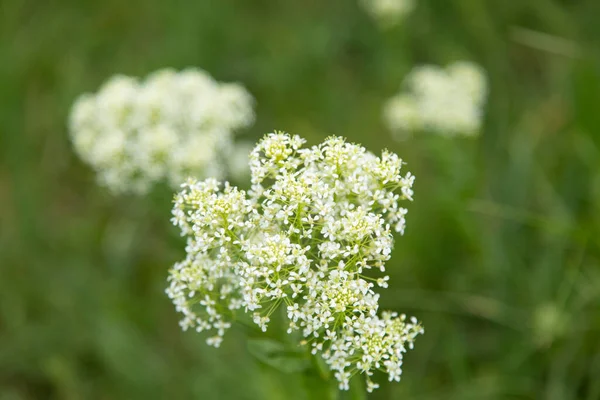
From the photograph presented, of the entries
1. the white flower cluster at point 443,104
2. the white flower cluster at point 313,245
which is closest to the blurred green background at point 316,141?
the white flower cluster at point 443,104

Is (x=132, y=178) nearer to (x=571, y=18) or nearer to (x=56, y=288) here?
(x=56, y=288)

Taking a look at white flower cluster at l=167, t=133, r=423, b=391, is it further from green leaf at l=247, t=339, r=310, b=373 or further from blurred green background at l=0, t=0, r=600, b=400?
blurred green background at l=0, t=0, r=600, b=400

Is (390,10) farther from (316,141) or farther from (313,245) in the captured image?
(313,245)

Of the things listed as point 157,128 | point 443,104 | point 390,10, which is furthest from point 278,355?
point 390,10

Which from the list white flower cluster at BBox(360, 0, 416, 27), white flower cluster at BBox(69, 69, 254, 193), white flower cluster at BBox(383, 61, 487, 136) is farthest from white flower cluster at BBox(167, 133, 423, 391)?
white flower cluster at BBox(360, 0, 416, 27)

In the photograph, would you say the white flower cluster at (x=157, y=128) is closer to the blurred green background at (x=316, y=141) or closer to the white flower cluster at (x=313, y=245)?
the blurred green background at (x=316, y=141)

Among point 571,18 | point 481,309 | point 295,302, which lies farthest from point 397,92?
point 295,302
